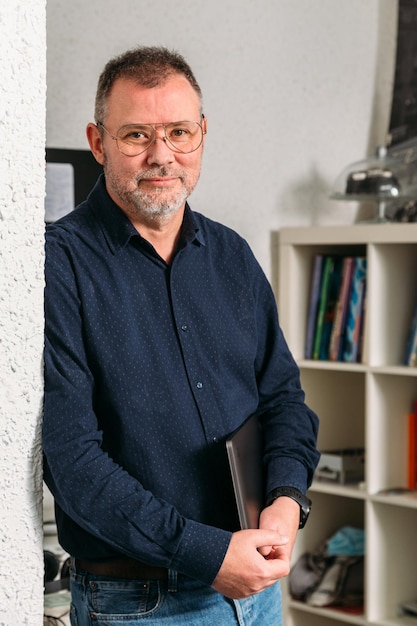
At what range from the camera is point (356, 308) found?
2.96 meters

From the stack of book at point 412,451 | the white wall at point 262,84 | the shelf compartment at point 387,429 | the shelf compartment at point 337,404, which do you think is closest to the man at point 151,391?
the white wall at point 262,84

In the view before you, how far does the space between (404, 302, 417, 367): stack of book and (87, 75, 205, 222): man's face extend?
5.12ft

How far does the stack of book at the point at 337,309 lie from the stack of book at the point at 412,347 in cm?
14

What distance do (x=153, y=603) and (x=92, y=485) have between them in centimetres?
26

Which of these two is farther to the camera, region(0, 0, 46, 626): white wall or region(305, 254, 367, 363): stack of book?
region(305, 254, 367, 363): stack of book

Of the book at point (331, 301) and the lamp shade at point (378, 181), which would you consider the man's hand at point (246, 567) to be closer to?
the book at point (331, 301)

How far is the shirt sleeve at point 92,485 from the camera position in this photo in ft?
4.18

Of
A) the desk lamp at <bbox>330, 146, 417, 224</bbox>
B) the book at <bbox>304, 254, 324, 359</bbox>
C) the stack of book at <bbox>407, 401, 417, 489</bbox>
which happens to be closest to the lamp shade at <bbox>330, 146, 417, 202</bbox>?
the desk lamp at <bbox>330, 146, 417, 224</bbox>

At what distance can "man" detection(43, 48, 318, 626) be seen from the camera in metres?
1.32

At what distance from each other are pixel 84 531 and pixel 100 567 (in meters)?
0.09

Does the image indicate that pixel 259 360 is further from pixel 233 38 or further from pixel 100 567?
pixel 233 38

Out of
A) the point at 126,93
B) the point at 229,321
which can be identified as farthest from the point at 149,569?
the point at 126,93

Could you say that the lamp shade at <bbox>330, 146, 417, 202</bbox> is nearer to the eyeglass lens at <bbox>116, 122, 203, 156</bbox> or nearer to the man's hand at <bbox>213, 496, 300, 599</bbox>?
the eyeglass lens at <bbox>116, 122, 203, 156</bbox>

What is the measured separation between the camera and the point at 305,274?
3125mm
